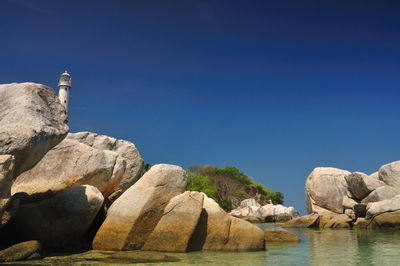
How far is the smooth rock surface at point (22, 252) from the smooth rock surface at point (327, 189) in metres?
30.9

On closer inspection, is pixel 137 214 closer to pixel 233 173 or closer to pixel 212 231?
pixel 212 231

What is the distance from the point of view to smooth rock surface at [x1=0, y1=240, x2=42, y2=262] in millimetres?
9117

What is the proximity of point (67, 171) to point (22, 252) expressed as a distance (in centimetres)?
415

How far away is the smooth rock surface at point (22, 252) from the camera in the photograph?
29.9 feet

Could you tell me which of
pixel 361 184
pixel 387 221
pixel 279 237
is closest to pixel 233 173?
pixel 361 184

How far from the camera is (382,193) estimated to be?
1125 inches

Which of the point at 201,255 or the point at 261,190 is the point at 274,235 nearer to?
the point at 201,255

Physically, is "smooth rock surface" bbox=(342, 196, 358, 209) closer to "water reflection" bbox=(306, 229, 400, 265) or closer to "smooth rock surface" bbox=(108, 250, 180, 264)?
"water reflection" bbox=(306, 229, 400, 265)

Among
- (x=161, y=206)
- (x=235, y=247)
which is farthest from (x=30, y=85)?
(x=235, y=247)

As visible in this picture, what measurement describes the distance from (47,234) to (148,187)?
3.44 metres

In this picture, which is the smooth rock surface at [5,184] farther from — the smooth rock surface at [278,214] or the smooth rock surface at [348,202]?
the smooth rock surface at [278,214]

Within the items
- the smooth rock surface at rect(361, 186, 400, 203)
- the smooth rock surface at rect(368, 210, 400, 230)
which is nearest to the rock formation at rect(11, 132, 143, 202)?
the smooth rock surface at rect(368, 210, 400, 230)

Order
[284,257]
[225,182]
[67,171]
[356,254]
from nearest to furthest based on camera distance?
[284,257] < [356,254] < [67,171] < [225,182]

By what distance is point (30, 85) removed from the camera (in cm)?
1042
